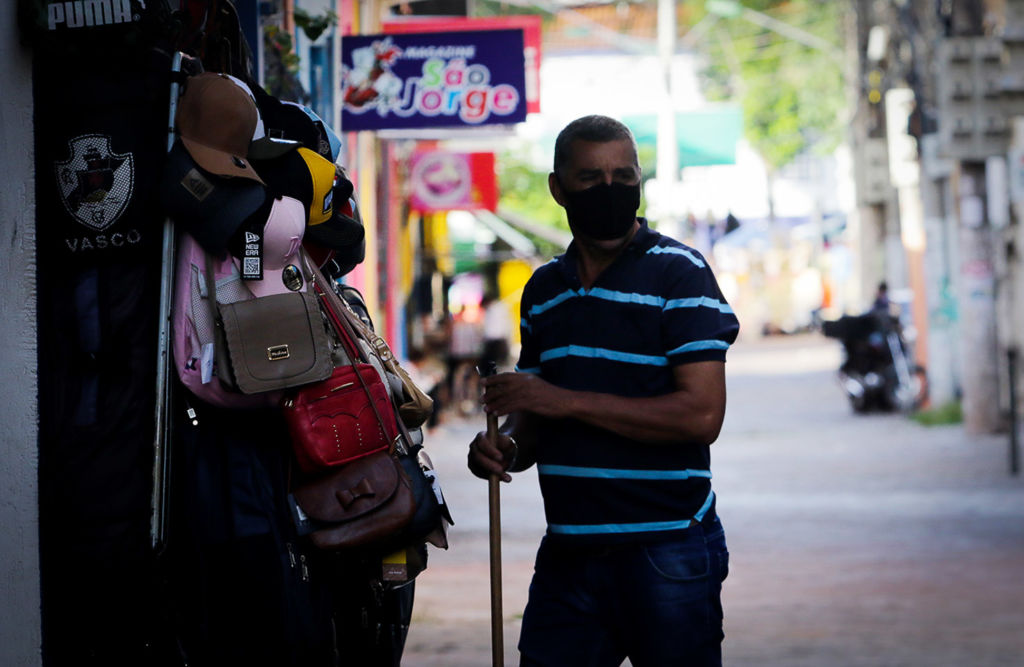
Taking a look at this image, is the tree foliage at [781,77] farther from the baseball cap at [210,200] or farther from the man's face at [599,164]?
the baseball cap at [210,200]

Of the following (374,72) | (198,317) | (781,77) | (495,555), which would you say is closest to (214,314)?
(198,317)

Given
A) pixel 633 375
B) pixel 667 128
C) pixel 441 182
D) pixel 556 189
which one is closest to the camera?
pixel 633 375

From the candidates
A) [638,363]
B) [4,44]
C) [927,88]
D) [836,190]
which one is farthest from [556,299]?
[836,190]

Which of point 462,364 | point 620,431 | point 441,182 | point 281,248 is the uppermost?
point 441,182

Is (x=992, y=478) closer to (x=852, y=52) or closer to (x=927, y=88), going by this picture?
(x=927, y=88)

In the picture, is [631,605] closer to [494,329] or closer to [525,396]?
[525,396]

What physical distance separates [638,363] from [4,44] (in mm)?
1622

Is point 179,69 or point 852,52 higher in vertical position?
point 852,52

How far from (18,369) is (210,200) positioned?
68 centimetres

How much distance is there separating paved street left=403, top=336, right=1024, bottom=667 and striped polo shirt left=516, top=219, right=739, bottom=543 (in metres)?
3.50

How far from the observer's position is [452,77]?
934 cm

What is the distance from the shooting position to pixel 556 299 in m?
3.70

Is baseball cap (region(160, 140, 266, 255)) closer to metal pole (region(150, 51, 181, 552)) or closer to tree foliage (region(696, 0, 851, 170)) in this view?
metal pole (region(150, 51, 181, 552))

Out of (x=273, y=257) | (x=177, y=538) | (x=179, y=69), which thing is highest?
(x=179, y=69)
